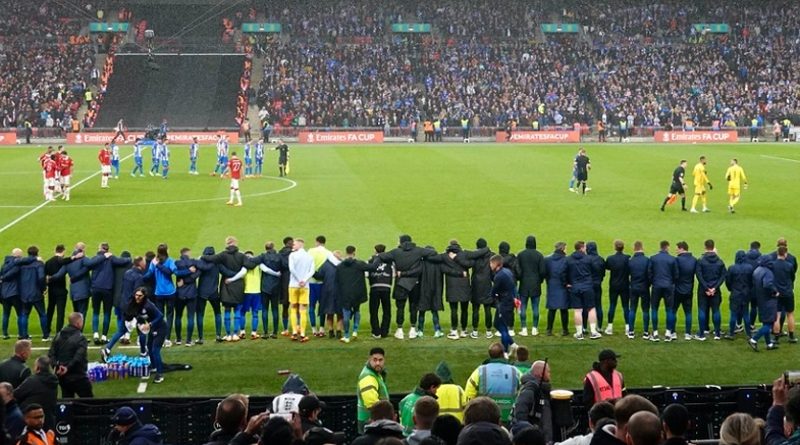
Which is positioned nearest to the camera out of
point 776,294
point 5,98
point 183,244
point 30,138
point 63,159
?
point 776,294

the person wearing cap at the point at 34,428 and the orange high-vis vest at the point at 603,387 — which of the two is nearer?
the person wearing cap at the point at 34,428

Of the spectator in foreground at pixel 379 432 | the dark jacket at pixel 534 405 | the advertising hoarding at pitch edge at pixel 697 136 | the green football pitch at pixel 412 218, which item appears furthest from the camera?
the advertising hoarding at pitch edge at pixel 697 136

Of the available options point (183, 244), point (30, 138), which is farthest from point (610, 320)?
point (30, 138)

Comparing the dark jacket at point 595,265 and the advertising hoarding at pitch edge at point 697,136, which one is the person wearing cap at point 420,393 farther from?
the advertising hoarding at pitch edge at point 697,136

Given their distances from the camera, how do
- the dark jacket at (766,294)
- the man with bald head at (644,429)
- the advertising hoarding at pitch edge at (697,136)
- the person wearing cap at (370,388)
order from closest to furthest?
the man with bald head at (644,429)
the person wearing cap at (370,388)
the dark jacket at (766,294)
the advertising hoarding at pitch edge at (697,136)

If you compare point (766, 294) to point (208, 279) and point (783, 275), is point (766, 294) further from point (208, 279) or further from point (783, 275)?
point (208, 279)

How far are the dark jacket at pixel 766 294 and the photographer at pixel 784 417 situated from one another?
30.9 feet

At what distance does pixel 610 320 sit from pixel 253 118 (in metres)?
58.4

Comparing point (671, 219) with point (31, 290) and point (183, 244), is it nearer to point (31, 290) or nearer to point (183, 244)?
point (183, 244)

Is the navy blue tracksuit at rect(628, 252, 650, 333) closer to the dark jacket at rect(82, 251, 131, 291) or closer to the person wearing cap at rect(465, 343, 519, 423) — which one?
the person wearing cap at rect(465, 343, 519, 423)

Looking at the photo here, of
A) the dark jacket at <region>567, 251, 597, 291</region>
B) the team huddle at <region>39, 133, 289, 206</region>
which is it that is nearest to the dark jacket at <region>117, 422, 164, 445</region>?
the dark jacket at <region>567, 251, 597, 291</region>

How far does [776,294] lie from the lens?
1970 centimetres

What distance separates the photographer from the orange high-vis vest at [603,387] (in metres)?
12.4

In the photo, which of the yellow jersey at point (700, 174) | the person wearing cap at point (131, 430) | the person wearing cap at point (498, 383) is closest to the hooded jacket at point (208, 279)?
the person wearing cap at point (498, 383)
